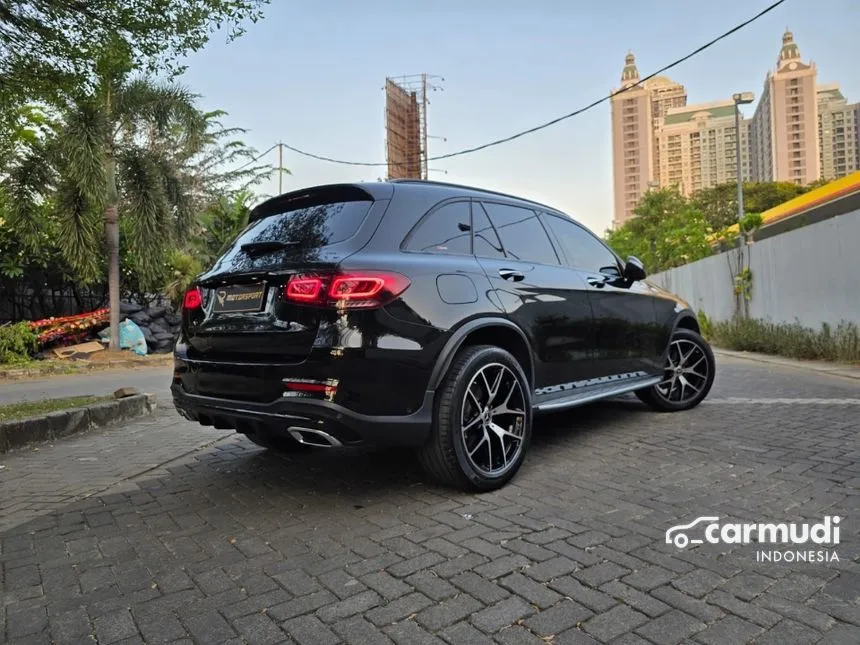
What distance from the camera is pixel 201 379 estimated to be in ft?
11.5

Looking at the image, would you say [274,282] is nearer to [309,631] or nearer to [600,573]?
[309,631]

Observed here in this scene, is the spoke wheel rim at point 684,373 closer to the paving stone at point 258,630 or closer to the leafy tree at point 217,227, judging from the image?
the paving stone at point 258,630

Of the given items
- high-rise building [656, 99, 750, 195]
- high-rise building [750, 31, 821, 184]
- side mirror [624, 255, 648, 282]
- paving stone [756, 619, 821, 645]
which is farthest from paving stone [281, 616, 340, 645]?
high-rise building [656, 99, 750, 195]

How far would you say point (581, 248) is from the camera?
194 inches

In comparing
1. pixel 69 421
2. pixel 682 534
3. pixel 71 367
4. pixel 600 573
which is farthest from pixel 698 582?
pixel 71 367

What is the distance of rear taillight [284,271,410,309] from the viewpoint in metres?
3.04

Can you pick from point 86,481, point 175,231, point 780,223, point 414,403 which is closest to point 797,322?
point 780,223

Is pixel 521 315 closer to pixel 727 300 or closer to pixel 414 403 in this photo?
pixel 414 403

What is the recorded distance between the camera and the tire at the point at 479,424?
330cm

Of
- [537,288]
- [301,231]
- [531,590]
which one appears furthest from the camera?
[537,288]

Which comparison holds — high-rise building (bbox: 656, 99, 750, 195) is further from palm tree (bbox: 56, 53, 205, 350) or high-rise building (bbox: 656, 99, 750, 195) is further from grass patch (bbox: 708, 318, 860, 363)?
palm tree (bbox: 56, 53, 205, 350)

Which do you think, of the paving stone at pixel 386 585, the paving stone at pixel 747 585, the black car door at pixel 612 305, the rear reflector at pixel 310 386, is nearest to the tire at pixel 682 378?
the black car door at pixel 612 305

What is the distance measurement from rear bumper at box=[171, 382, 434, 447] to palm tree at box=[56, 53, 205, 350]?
12341mm

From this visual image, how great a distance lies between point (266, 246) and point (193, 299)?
622 millimetres
